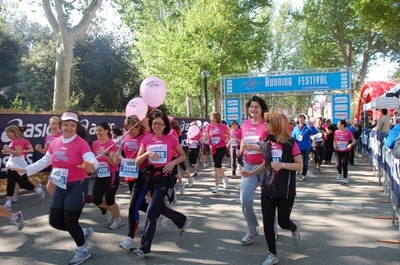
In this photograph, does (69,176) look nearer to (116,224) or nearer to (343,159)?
(116,224)

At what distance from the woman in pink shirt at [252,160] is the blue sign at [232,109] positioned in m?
15.8

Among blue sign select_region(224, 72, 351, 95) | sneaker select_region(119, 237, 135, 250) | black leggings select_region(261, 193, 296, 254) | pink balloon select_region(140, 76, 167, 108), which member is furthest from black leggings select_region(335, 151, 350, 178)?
blue sign select_region(224, 72, 351, 95)

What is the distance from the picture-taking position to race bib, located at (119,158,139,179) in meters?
4.87

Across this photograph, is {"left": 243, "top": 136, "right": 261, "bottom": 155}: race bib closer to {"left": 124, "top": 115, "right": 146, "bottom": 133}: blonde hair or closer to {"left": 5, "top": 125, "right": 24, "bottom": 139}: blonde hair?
{"left": 124, "top": 115, "right": 146, "bottom": 133}: blonde hair

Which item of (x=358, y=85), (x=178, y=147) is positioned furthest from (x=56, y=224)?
(x=358, y=85)

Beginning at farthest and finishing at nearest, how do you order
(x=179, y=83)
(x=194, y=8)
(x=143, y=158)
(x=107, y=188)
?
1. (x=179, y=83)
2. (x=194, y=8)
3. (x=107, y=188)
4. (x=143, y=158)

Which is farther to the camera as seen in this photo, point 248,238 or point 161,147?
point 248,238

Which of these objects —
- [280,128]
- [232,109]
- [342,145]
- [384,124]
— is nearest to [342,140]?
[342,145]

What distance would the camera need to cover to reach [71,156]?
163 inches

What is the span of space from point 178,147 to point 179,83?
24966 millimetres

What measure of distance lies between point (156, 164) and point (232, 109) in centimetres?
1667

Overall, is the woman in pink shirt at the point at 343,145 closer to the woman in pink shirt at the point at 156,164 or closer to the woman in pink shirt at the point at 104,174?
the woman in pink shirt at the point at 156,164

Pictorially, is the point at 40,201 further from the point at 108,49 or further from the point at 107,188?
the point at 108,49

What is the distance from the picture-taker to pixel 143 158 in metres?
4.60
